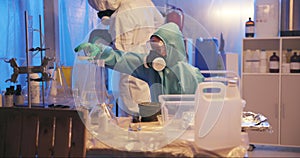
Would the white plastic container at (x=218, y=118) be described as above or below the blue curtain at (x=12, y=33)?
below

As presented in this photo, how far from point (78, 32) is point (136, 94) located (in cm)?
139

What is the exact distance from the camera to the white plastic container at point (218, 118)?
3.83 feet

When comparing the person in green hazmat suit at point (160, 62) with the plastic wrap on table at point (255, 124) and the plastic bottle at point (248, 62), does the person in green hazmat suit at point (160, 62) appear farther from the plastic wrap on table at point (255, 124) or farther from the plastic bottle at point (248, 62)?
the plastic bottle at point (248, 62)

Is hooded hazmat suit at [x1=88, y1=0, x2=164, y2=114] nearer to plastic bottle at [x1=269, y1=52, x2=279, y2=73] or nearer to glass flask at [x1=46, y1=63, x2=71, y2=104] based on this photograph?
glass flask at [x1=46, y1=63, x2=71, y2=104]

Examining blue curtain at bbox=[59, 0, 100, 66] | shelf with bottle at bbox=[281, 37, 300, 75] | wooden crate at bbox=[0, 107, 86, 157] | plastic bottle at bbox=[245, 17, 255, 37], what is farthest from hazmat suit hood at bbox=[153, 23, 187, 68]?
shelf with bottle at bbox=[281, 37, 300, 75]

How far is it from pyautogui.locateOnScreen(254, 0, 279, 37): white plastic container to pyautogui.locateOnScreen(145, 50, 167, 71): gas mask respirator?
2.09m

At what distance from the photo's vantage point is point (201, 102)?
3.90 feet

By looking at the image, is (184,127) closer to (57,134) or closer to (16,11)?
(57,134)

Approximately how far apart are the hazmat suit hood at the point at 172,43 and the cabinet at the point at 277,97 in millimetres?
1944

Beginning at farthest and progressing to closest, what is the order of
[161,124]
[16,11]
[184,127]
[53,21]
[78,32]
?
[78,32] → [53,21] → [16,11] → [161,124] → [184,127]

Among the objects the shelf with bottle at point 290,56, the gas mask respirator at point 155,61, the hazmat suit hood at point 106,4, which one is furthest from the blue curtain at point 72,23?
the shelf with bottle at point 290,56

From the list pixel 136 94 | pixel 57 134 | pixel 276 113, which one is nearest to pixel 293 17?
pixel 276 113

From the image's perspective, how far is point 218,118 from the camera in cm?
117

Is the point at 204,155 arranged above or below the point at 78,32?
below
